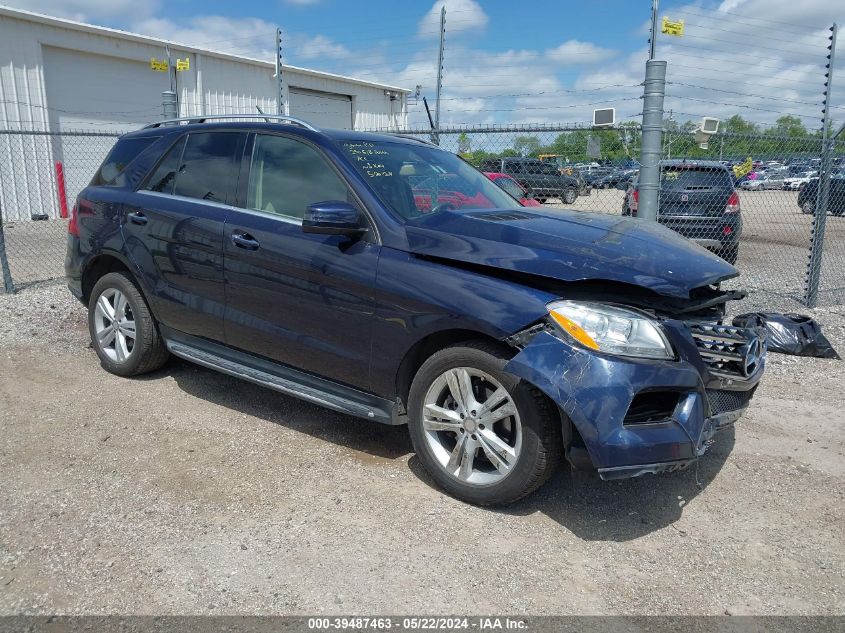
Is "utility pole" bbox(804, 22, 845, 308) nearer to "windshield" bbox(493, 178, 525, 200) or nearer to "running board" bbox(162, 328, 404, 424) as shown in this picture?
"windshield" bbox(493, 178, 525, 200)

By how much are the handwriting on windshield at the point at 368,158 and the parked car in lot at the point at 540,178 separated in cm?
464

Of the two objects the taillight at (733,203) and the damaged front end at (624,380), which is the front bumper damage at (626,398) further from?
the taillight at (733,203)

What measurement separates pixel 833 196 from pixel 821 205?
25.1 ft

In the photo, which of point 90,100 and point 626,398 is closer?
point 626,398

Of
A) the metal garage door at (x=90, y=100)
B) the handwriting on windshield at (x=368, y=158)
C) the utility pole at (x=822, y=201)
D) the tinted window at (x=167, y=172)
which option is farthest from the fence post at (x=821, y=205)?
the metal garage door at (x=90, y=100)

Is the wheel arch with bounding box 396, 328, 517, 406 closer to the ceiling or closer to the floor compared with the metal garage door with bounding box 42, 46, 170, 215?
closer to the floor

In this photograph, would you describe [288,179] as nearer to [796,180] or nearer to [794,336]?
[794,336]

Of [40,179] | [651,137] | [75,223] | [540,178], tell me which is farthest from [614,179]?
[40,179]

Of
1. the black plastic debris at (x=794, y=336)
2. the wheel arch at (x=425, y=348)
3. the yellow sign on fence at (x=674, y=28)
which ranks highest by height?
the yellow sign on fence at (x=674, y=28)

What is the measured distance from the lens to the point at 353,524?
3262mm

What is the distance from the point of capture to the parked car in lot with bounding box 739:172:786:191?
9656 millimetres

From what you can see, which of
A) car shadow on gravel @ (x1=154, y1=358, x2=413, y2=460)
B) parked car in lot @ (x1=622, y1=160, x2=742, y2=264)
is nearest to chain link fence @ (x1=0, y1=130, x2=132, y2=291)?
car shadow on gravel @ (x1=154, y1=358, x2=413, y2=460)

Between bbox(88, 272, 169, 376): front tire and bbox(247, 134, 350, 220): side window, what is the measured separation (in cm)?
136

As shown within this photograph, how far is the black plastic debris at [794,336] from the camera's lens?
605 centimetres
